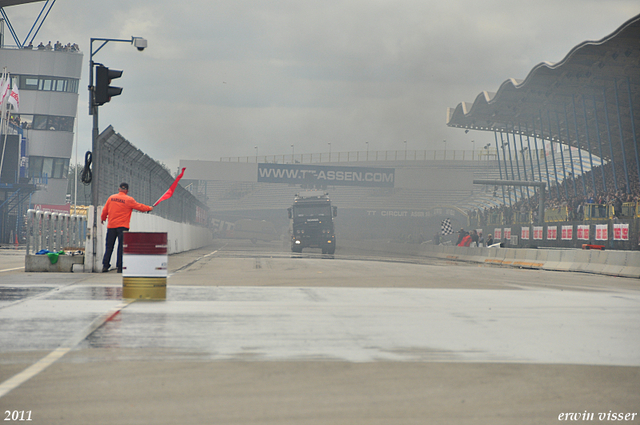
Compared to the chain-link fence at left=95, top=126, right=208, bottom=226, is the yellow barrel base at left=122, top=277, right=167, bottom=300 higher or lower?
lower

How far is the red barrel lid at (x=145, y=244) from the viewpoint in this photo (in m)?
9.99

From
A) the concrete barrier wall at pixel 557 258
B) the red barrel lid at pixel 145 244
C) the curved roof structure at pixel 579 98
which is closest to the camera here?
the red barrel lid at pixel 145 244

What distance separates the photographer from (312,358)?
5742 mm

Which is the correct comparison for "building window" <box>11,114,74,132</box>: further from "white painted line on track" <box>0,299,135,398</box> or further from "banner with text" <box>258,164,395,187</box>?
"white painted line on track" <box>0,299,135,398</box>

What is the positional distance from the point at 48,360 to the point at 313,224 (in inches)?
1432

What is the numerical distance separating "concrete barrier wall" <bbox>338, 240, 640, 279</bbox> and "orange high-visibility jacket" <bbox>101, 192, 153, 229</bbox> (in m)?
14.6

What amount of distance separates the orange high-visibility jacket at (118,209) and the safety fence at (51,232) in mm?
2560

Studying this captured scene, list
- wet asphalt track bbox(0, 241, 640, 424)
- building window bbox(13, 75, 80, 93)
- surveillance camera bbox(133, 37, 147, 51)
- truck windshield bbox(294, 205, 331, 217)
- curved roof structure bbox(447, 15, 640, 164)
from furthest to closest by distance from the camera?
building window bbox(13, 75, 80, 93) → curved roof structure bbox(447, 15, 640, 164) → truck windshield bbox(294, 205, 331, 217) → surveillance camera bbox(133, 37, 147, 51) → wet asphalt track bbox(0, 241, 640, 424)

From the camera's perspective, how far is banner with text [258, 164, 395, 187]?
246ft

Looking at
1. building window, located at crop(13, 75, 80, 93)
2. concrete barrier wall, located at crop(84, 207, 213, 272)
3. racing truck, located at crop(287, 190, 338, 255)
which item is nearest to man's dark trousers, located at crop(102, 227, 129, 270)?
concrete barrier wall, located at crop(84, 207, 213, 272)

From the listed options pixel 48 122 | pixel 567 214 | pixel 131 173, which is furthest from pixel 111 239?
pixel 48 122

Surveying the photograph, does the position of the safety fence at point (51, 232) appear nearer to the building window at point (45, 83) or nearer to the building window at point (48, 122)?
the building window at point (48, 122)

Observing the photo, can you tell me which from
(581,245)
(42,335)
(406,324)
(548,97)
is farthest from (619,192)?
(42,335)

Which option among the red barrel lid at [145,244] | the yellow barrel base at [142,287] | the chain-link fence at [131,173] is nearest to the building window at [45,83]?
the chain-link fence at [131,173]
